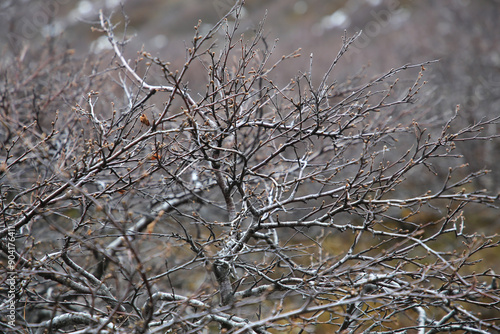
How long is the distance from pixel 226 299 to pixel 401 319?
5.88 m

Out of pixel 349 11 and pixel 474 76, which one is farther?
pixel 349 11

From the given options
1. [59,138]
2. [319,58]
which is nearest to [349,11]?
[319,58]

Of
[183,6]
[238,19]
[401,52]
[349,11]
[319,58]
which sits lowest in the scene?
[238,19]

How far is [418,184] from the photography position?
36.3 feet

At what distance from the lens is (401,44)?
42.8ft

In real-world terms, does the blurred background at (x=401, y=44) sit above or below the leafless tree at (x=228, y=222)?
above

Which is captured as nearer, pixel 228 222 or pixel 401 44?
pixel 228 222

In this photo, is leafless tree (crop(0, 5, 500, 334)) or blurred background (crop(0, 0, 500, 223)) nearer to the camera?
leafless tree (crop(0, 5, 500, 334))

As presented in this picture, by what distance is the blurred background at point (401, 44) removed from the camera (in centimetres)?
792

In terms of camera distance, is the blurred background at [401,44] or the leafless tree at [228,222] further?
the blurred background at [401,44]

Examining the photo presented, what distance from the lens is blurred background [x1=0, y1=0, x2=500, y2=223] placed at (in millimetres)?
7916

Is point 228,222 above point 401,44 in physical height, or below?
below

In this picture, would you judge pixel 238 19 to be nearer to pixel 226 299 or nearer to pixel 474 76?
pixel 226 299

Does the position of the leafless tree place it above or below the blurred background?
below
